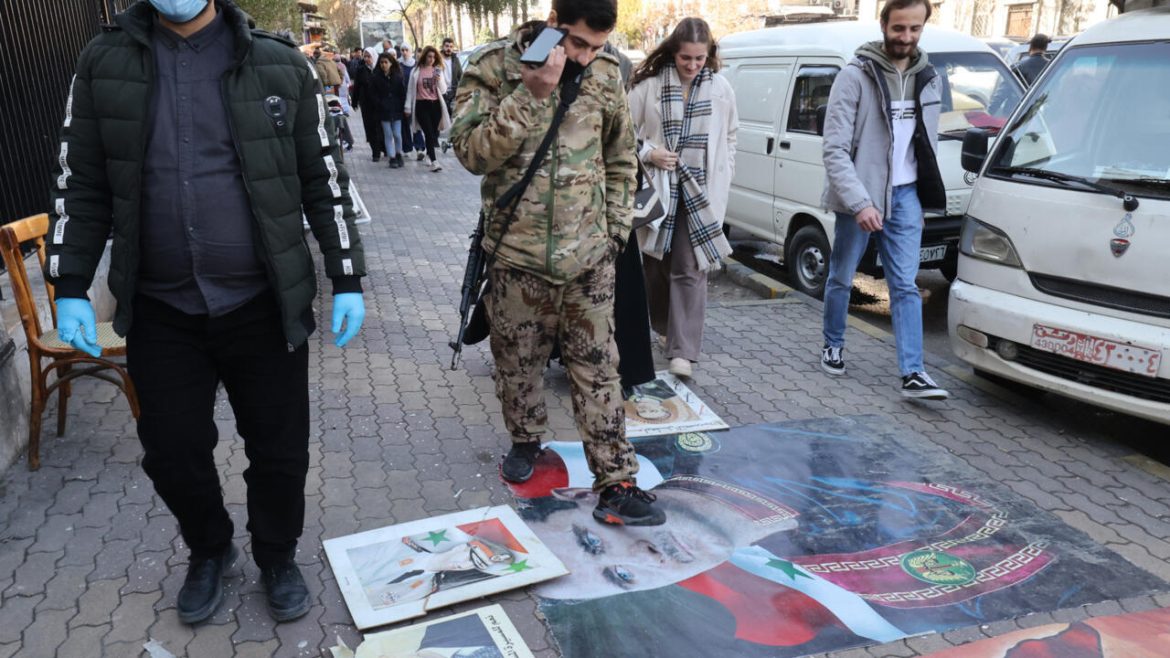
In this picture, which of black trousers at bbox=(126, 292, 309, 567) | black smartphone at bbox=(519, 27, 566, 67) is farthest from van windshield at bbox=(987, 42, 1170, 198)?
black trousers at bbox=(126, 292, 309, 567)

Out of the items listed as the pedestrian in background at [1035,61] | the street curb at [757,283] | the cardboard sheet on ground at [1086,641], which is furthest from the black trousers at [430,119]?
the cardboard sheet on ground at [1086,641]

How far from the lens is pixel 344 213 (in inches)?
104

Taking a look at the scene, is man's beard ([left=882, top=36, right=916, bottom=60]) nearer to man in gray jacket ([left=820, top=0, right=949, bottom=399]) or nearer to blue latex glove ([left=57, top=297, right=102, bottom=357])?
man in gray jacket ([left=820, top=0, right=949, bottom=399])

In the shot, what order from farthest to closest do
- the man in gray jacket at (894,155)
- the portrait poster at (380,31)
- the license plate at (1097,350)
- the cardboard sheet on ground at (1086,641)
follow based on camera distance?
the portrait poster at (380,31) < the man in gray jacket at (894,155) < the license plate at (1097,350) < the cardboard sheet on ground at (1086,641)

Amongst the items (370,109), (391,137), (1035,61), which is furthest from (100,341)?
(370,109)

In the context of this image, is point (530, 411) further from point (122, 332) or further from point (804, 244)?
point (804, 244)

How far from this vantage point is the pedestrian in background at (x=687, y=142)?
4453mm

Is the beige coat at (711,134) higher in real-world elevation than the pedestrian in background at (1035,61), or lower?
lower

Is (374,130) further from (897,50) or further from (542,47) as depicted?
(542,47)

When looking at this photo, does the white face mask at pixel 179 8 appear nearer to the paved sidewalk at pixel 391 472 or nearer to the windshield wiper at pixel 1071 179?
the paved sidewalk at pixel 391 472

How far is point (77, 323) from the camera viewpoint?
8.09 feet

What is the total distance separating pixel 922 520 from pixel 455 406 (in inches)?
89.8

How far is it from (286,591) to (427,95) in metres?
11.7

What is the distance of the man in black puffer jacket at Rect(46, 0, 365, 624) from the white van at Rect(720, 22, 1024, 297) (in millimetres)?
4653
